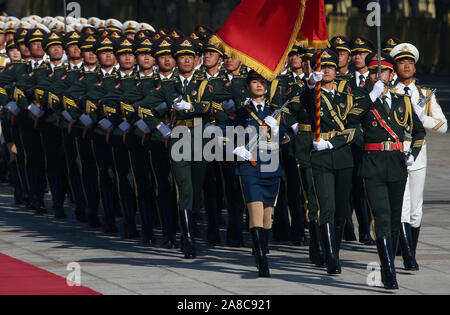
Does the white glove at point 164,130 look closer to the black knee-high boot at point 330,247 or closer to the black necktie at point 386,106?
the black knee-high boot at point 330,247

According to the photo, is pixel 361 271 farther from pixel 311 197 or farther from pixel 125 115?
pixel 125 115

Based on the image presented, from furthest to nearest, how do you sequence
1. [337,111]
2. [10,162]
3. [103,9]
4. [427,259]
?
[103,9]
[10,162]
[427,259]
[337,111]

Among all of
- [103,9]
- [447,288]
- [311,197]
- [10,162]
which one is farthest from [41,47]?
[103,9]

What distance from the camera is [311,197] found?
1219 cm

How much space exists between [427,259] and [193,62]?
3.24 metres

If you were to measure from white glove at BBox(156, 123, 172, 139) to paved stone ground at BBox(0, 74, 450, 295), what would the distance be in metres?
1.27

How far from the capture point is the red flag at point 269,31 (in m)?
11.7

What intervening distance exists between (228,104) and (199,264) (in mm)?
2066

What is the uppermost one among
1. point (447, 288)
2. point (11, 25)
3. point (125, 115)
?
point (11, 25)

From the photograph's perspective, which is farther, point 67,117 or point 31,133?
point 31,133

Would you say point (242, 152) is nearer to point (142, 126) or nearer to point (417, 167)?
point (417, 167)

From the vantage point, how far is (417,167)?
39.3 feet

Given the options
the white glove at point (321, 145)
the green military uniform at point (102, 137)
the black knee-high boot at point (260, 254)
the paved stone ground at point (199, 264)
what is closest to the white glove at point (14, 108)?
the paved stone ground at point (199, 264)

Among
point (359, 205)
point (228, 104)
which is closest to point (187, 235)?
point (228, 104)
